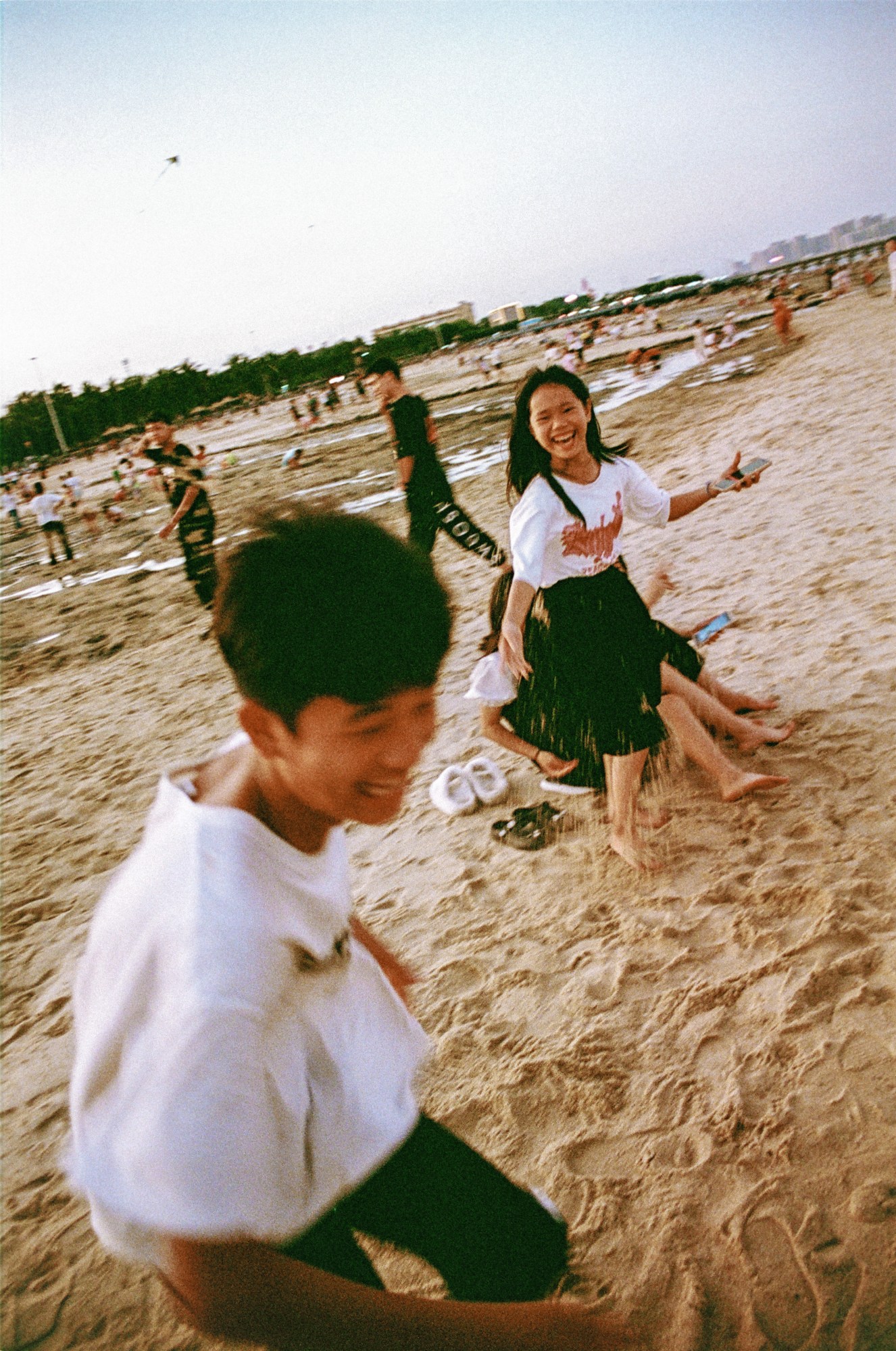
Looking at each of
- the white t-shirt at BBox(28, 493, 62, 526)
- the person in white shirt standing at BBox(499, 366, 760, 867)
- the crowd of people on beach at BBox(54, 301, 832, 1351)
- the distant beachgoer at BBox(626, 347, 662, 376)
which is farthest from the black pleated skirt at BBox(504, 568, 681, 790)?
the distant beachgoer at BBox(626, 347, 662, 376)

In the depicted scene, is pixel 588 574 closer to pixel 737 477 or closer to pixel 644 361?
pixel 737 477

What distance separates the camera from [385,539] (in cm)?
94

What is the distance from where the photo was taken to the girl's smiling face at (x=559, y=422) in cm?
273

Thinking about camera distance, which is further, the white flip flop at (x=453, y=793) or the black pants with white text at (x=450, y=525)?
the black pants with white text at (x=450, y=525)

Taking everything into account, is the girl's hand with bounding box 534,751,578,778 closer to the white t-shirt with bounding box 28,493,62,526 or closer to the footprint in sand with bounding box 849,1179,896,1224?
the footprint in sand with bounding box 849,1179,896,1224

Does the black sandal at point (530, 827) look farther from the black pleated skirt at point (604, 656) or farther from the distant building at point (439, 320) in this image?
the distant building at point (439, 320)

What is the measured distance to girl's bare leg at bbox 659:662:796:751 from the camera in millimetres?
3406

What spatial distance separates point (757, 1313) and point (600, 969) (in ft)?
3.43

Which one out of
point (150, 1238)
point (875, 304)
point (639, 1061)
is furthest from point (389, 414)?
point (875, 304)

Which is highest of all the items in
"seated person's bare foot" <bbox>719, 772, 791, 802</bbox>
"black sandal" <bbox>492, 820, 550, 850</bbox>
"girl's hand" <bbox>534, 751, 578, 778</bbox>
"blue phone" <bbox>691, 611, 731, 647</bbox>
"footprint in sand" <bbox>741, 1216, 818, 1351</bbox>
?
"blue phone" <bbox>691, 611, 731, 647</bbox>

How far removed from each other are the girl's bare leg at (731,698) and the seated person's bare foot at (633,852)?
947 millimetres

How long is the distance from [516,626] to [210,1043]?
90.7 inches

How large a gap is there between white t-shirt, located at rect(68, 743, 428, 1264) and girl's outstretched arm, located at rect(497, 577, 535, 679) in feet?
6.46

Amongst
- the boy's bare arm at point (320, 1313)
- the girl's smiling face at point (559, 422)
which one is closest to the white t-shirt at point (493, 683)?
the girl's smiling face at point (559, 422)
